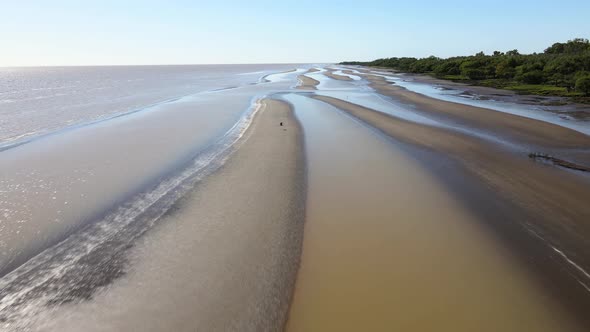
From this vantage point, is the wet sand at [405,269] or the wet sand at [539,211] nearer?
the wet sand at [405,269]

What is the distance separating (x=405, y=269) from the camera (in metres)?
6.10

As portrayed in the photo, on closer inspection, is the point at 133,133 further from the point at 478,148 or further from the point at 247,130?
the point at 478,148

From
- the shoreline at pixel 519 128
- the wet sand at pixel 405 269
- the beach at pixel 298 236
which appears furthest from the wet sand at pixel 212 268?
the shoreline at pixel 519 128

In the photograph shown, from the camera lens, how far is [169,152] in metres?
14.2

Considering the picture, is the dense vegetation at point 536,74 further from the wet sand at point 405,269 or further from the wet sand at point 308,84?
the wet sand at point 405,269

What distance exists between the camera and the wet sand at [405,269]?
493 centimetres

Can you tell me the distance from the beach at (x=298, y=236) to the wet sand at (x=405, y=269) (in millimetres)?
31

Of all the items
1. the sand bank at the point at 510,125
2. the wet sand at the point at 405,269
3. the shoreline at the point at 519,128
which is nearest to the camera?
the wet sand at the point at 405,269

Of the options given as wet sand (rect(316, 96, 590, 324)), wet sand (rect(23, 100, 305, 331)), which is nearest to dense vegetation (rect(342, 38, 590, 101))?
wet sand (rect(316, 96, 590, 324))

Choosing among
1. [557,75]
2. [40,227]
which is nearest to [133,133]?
[40,227]

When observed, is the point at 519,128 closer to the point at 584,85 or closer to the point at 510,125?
the point at 510,125

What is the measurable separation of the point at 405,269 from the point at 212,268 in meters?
3.48

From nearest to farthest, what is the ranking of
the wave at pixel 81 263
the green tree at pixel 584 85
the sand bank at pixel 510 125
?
the wave at pixel 81 263 < the sand bank at pixel 510 125 < the green tree at pixel 584 85

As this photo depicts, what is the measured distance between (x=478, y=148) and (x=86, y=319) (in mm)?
13992
